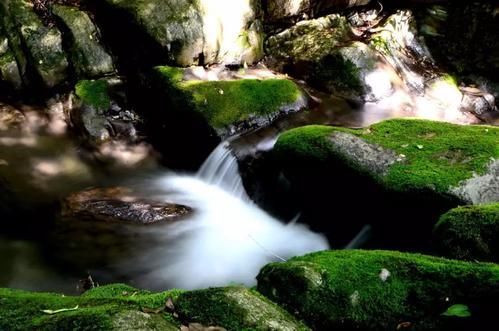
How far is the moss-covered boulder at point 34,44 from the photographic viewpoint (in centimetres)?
957

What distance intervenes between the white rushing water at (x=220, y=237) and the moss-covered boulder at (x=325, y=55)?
374 centimetres

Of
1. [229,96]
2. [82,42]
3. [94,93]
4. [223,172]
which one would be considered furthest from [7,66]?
[223,172]

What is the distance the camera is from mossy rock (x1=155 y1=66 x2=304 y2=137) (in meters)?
8.54

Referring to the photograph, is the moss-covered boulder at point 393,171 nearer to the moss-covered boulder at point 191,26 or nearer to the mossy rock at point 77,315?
the mossy rock at point 77,315

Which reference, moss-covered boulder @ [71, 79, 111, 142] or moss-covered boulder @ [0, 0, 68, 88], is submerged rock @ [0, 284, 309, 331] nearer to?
moss-covered boulder @ [71, 79, 111, 142]

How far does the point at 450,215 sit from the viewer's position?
381 centimetres

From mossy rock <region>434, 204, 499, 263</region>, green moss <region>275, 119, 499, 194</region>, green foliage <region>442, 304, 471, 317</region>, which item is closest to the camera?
green foliage <region>442, 304, 471, 317</region>

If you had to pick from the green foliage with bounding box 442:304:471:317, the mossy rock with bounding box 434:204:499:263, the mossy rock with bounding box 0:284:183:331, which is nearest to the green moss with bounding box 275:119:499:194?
the mossy rock with bounding box 434:204:499:263

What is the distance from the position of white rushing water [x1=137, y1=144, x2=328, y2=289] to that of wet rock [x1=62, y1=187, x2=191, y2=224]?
0.27 meters

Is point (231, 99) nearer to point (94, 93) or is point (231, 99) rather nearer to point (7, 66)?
point (94, 93)

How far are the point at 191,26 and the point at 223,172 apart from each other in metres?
3.70

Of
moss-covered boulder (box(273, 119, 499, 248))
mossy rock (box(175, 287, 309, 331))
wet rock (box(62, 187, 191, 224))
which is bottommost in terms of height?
wet rock (box(62, 187, 191, 224))

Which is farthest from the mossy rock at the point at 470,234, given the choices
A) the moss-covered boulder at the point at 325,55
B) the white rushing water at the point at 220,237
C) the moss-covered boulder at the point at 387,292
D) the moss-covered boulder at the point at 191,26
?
the moss-covered boulder at the point at 191,26

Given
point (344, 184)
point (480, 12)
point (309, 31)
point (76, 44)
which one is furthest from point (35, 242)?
point (480, 12)
